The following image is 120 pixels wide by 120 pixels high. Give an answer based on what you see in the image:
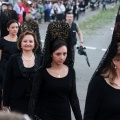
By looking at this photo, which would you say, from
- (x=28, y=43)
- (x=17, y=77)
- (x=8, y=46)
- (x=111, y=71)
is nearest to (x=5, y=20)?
(x=8, y=46)

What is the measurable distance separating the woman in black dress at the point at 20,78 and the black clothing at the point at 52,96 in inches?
21.4

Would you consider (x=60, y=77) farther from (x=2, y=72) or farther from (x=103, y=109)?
(x=2, y=72)

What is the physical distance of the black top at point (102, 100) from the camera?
3439 mm

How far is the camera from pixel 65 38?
15.9 ft

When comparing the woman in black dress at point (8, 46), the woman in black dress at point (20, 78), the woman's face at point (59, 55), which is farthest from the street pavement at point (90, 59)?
the woman's face at point (59, 55)

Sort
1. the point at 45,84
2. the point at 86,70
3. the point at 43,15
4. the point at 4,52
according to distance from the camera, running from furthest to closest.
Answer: the point at 43,15 < the point at 86,70 < the point at 4,52 < the point at 45,84

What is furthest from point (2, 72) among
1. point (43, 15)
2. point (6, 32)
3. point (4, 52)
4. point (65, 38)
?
point (43, 15)

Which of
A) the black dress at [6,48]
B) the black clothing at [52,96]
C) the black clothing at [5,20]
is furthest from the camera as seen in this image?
the black clothing at [5,20]

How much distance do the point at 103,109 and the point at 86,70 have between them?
8.13m

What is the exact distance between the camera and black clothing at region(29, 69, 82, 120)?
4469mm

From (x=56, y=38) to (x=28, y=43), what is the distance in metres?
0.78

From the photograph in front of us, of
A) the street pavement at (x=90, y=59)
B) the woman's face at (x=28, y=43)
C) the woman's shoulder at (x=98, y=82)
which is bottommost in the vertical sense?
the street pavement at (x=90, y=59)

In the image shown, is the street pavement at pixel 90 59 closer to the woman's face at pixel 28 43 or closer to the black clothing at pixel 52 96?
the woman's face at pixel 28 43

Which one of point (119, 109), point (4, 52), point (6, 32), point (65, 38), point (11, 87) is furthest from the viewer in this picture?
point (6, 32)
